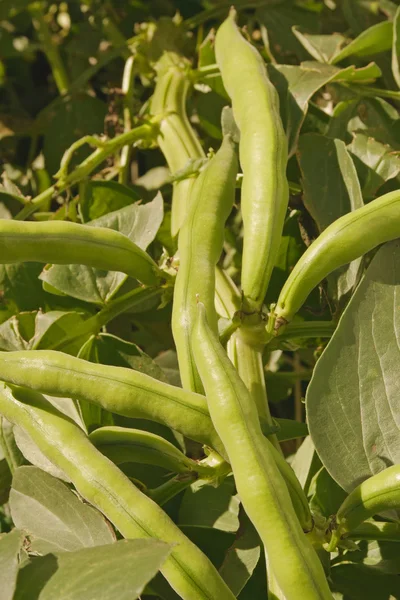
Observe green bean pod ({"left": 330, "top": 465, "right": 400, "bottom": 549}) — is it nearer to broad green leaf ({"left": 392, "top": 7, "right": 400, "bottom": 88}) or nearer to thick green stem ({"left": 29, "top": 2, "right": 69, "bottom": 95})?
broad green leaf ({"left": 392, "top": 7, "right": 400, "bottom": 88})

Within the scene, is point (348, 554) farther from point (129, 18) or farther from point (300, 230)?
point (129, 18)

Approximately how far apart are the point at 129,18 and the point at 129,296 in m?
1.17

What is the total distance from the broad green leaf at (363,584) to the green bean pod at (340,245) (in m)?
0.37

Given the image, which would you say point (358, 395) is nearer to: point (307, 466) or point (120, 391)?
point (307, 466)

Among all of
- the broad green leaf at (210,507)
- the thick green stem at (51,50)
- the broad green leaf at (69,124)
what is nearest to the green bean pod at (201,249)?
the broad green leaf at (210,507)

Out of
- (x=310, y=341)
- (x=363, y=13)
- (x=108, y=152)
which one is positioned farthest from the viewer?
(x=363, y=13)

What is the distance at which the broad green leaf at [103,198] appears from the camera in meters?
1.42

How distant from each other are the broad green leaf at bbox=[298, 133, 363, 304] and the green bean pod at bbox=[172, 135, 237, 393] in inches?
6.3

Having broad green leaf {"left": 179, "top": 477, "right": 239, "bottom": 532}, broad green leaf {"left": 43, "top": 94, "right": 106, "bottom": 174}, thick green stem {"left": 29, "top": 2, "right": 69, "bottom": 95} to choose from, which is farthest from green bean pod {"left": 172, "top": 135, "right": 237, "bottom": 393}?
thick green stem {"left": 29, "top": 2, "right": 69, "bottom": 95}

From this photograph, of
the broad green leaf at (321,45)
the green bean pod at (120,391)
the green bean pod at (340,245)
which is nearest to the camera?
the green bean pod at (120,391)

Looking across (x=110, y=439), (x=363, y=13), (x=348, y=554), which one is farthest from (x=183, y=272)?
(x=363, y=13)

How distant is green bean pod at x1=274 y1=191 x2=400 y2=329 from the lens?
1.04 m

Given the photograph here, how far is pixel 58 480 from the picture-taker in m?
1.00

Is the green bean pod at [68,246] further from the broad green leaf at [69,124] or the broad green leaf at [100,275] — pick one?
the broad green leaf at [69,124]
